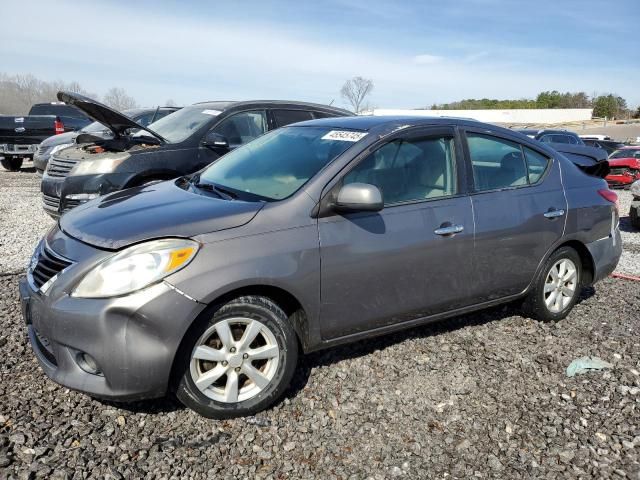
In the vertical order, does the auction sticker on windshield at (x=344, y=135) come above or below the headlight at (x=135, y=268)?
above

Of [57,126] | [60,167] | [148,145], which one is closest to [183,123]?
[148,145]

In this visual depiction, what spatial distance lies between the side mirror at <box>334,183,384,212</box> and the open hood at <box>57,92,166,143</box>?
3.77 metres

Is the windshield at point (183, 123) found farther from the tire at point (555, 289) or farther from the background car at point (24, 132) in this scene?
the background car at point (24, 132)

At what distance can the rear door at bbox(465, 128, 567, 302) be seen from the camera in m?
3.94

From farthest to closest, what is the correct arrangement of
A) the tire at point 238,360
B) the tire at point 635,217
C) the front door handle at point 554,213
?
the tire at point 635,217 < the front door handle at point 554,213 < the tire at point 238,360

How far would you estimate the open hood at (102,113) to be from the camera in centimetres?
590

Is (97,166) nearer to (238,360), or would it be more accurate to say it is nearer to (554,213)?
(238,360)

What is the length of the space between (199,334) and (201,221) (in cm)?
61

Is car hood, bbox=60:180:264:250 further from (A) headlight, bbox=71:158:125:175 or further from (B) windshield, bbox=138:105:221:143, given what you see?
(B) windshield, bbox=138:105:221:143

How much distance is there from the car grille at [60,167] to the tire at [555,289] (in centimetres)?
521

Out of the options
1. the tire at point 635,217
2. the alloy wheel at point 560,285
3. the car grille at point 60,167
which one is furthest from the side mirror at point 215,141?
the tire at point 635,217

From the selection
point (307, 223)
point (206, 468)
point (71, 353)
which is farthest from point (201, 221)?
point (206, 468)

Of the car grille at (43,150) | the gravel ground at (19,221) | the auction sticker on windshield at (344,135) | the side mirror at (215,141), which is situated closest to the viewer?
the auction sticker on windshield at (344,135)

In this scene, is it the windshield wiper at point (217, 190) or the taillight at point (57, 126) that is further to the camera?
the taillight at point (57, 126)
